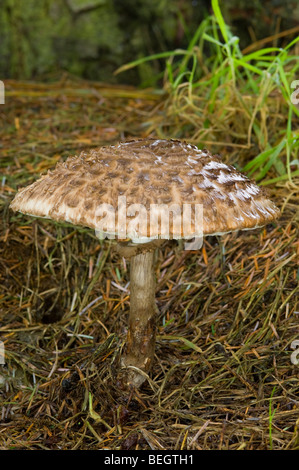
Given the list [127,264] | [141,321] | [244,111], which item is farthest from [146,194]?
[244,111]

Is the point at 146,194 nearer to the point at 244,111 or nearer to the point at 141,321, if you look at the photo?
the point at 141,321

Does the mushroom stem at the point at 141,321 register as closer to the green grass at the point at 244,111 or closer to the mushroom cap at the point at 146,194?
the mushroom cap at the point at 146,194

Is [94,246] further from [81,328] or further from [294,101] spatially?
[294,101]

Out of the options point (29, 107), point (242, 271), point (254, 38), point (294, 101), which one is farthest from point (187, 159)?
point (254, 38)

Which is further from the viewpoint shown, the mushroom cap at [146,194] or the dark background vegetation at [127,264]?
the dark background vegetation at [127,264]

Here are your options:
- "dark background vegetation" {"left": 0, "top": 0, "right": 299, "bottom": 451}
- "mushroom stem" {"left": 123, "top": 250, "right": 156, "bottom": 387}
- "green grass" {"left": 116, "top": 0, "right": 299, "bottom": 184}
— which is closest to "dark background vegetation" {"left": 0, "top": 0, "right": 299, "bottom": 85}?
"dark background vegetation" {"left": 0, "top": 0, "right": 299, "bottom": 451}

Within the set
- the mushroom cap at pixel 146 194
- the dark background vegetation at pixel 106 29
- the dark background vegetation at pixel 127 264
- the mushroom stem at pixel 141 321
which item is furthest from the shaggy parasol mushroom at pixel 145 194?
the dark background vegetation at pixel 106 29

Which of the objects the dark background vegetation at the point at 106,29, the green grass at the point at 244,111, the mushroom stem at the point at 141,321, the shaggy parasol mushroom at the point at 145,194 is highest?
the dark background vegetation at the point at 106,29
